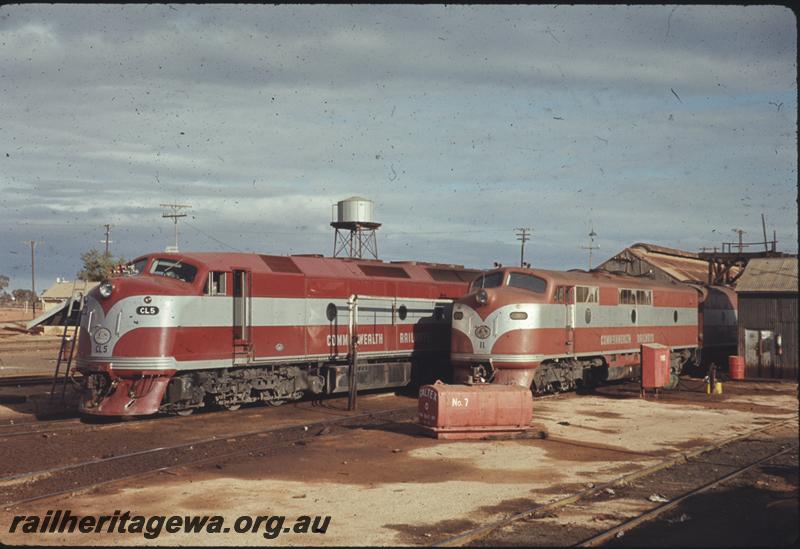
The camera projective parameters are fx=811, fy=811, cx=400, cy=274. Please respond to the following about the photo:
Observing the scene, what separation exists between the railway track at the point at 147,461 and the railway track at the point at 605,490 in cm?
670

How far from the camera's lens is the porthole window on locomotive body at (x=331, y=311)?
25125 millimetres

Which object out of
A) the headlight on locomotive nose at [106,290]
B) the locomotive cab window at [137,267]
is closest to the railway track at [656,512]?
the headlight on locomotive nose at [106,290]

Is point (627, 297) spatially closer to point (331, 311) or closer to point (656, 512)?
point (331, 311)

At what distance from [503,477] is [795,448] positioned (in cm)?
757

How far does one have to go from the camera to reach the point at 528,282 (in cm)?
2572

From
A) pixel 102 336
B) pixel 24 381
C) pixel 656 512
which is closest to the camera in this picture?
pixel 656 512

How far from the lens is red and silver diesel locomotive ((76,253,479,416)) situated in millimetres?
20188

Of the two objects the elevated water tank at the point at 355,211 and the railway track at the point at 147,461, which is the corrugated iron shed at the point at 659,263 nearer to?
the elevated water tank at the point at 355,211

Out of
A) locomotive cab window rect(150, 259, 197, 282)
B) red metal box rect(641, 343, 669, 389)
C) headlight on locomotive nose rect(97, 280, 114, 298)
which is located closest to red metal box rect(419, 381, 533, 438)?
locomotive cab window rect(150, 259, 197, 282)

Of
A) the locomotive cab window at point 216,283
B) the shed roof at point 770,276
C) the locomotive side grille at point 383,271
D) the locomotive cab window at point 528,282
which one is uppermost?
the shed roof at point 770,276

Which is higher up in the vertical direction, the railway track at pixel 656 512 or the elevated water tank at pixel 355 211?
the elevated water tank at pixel 355 211

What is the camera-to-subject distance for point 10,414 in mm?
22219

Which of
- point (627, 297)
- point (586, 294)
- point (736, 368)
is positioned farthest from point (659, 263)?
point (586, 294)

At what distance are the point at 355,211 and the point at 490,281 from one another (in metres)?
30.8
